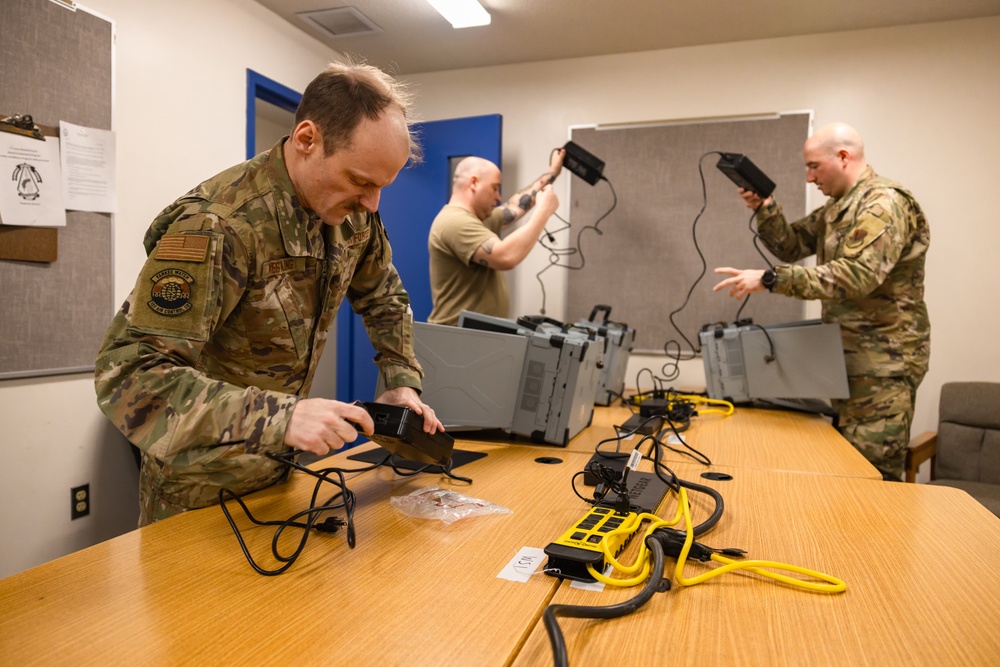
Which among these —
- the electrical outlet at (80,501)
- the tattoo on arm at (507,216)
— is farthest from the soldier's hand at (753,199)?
the electrical outlet at (80,501)

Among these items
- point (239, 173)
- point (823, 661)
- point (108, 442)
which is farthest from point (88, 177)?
point (823, 661)

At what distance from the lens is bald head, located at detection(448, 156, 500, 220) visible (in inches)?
109

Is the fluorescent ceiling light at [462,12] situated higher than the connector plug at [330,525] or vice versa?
the fluorescent ceiling light at [462,12]

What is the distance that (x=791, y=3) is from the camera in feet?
9.85

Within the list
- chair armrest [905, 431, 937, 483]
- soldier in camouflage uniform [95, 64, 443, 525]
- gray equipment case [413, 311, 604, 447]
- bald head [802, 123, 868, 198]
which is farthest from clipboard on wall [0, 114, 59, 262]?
chair armrest [905, 431, 937, 483]

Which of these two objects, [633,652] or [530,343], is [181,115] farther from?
[633,652]

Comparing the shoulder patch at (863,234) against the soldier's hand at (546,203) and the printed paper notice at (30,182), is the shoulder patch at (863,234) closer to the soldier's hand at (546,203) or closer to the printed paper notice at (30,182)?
the soldier's hand at (546,203)

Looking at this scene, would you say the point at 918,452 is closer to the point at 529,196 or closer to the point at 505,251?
the point at 505,251

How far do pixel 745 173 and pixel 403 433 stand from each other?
2.25 meters

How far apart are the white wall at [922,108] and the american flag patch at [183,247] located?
9.72ft

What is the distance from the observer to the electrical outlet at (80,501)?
7.75 feet

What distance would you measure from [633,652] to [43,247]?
235 centimetres

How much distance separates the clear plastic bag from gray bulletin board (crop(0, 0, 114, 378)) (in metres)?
1.71

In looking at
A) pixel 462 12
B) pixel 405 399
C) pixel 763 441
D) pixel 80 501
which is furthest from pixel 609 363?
pixel 80 501
